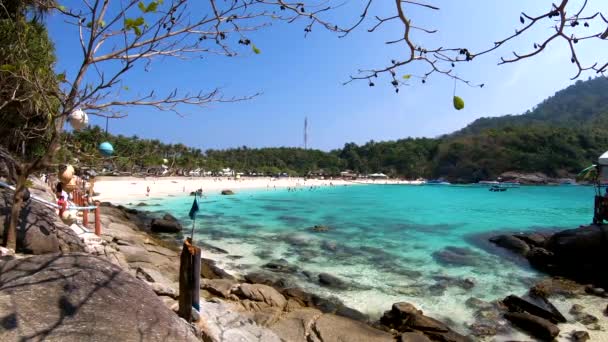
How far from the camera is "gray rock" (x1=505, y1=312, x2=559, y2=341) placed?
754 centimetres

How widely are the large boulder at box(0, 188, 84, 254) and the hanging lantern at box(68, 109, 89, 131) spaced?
1.87 m

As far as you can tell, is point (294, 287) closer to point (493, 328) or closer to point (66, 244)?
point (493, 328)

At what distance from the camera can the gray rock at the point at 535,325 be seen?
754 cm

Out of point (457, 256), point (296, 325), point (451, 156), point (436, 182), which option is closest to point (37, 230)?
point (296, 325)

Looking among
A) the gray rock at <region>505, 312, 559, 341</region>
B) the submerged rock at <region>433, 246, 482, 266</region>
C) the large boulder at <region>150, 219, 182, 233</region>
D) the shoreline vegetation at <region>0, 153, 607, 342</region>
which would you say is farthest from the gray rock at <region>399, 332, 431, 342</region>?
the large boulder at <region>150, 219, 182, 233</region>

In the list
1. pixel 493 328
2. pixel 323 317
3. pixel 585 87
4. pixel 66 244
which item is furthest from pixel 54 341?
pixel 585 87

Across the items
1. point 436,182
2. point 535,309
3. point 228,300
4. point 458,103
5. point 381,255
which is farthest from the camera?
point 436,182

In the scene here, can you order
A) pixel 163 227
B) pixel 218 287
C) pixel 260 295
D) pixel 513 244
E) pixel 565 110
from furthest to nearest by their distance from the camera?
pixel 565 110, pixel 163 227, pixel 513 244, pixel 218 287, pixel 260 295

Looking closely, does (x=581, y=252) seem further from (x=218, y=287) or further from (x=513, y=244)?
(x=218, y=287)

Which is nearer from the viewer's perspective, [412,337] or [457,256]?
[412,337]

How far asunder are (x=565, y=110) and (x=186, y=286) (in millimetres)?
204526

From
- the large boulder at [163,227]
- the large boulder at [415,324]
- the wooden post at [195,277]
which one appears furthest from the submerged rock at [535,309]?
the large boulder at [163,227]

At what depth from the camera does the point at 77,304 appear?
3320mm

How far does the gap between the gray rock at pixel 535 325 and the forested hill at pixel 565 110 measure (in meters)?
153
